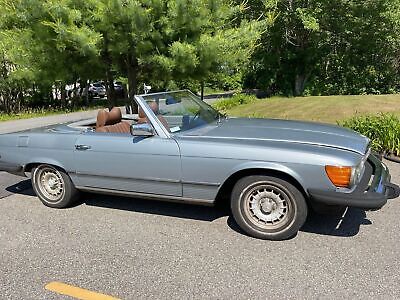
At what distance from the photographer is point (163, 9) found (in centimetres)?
803

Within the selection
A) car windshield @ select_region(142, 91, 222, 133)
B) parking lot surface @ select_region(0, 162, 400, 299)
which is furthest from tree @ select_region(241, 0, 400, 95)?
parking lot surface @ select_region(0, 162, 400, 299)

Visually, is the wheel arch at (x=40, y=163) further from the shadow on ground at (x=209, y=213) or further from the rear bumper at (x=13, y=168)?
the shadow on ground at (x=209, y=213)

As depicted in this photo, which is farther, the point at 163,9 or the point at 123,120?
the point at 163,9

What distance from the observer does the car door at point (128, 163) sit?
3793 mm

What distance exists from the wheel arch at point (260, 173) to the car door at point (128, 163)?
47 cm

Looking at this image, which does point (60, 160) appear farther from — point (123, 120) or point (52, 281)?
point (52, 281)

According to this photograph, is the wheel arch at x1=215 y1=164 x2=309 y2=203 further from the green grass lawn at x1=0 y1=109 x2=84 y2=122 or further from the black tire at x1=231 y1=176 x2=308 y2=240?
the green grass lawn at x1=0 y1=109 x2=84 y2=122

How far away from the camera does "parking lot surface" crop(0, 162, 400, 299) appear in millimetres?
2812

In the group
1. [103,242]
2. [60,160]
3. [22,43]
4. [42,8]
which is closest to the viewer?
[103,242]

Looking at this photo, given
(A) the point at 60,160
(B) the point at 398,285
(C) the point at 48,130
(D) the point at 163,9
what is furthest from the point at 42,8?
(B) the point at 398,285

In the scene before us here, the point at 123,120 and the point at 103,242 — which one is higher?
the point at 123,120

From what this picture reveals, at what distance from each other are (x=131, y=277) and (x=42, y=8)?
698cm

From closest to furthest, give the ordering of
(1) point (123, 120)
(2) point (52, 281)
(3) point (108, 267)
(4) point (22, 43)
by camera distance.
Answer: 1. (2) point (52, 281)
2. (3) point (108, 267)
3. (1) point (123, 120)
4. (4) point (22, 43)

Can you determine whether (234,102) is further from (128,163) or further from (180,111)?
(128,163)
